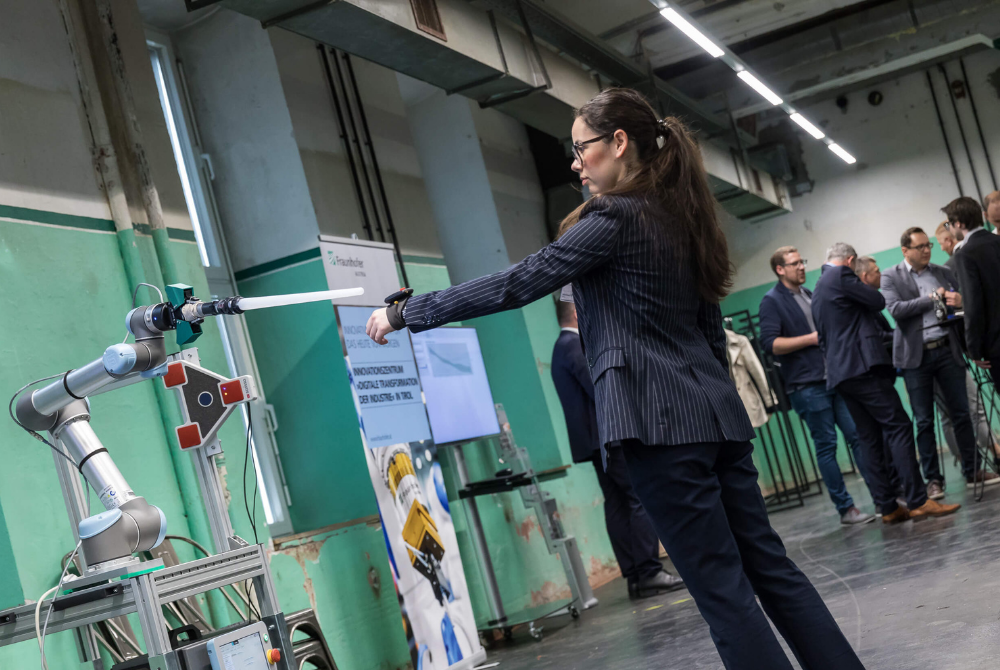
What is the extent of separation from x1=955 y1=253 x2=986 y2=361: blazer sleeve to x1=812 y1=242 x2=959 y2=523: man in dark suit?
478 mm

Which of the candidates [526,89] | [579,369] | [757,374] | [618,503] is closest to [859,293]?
[579,369]

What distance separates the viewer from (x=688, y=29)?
5.40 metres

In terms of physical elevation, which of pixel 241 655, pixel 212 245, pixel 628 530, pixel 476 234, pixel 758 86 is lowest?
pixel 628 530

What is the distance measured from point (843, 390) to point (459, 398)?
2096 mm

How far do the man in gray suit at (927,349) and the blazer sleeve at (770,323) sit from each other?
64 cm

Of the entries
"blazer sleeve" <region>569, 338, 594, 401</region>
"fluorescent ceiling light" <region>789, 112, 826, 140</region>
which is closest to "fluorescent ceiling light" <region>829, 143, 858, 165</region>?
"fluorescent ceiling light" <region>789, 112, 826, 140</region>

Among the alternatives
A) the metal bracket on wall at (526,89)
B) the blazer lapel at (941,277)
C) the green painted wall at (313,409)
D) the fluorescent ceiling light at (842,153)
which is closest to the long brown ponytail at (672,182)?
the green painted wall at (313,409)

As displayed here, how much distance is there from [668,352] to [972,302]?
3394 millimetres

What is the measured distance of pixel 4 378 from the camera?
2986 millimetres

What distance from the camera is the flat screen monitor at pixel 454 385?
15.6 feet

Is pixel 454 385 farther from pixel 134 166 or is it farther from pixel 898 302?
pixel 898 302

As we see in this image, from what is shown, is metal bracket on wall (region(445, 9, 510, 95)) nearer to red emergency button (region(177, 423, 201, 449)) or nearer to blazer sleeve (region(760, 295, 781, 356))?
blazer sleeve (region(760, 295, 781, 356))

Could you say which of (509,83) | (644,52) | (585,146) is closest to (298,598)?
(585,146)

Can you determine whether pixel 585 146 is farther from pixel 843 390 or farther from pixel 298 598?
pixel 843 390
